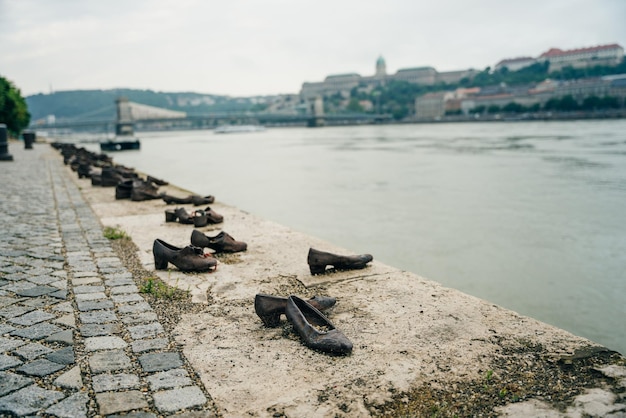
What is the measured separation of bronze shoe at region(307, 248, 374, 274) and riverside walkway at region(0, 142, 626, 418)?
0.10 m

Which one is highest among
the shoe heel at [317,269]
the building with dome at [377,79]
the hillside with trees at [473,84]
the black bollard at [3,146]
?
the building with dome at [377,79]

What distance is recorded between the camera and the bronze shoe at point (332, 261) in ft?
10.8

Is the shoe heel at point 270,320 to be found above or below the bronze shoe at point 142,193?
below

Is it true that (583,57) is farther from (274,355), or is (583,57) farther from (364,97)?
(274,355)

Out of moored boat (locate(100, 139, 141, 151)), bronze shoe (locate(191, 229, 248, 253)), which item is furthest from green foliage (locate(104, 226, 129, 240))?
moored boat (locate(100, 139, 141, 151))

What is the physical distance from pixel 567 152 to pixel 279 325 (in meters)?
21.6

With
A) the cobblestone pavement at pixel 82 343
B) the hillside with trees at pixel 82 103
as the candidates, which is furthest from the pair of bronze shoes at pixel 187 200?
the hillside with trees at pixel 82 103

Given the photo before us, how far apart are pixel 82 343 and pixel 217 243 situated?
173 cm

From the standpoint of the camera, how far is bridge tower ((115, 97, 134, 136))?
71.1m

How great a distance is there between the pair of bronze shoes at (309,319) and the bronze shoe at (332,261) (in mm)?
666

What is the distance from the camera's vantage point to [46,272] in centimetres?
338

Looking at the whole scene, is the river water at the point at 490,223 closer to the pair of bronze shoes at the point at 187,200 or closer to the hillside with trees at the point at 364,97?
the pair of bronze shoes at the point at 187,200

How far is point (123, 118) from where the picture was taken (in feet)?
249

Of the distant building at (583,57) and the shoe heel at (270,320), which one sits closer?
the shoe heel at (270,320)
